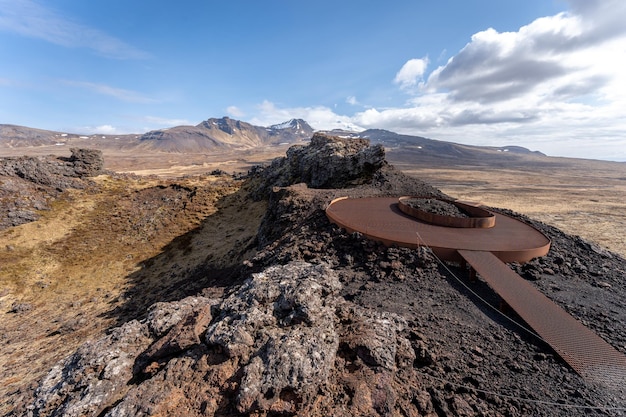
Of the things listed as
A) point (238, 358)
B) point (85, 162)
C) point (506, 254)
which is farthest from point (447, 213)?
point (85, 162)

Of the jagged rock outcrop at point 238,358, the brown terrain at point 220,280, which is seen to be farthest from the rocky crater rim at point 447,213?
the jagged rock outcrop at point 238,358

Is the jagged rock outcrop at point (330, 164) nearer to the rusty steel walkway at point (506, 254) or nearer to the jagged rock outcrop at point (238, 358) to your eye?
the rusty steel walkway at point (506, 254)

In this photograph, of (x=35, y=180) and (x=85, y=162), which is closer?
(x=35, y=180)

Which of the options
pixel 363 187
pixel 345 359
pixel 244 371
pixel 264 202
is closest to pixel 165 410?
pixel 244 371

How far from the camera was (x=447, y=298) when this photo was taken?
8.18 metres

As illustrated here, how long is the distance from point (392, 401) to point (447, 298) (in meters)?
4.45

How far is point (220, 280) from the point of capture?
14.9 meters

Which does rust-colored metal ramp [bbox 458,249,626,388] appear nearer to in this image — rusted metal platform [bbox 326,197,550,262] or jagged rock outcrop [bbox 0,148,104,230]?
rusted metal platform [bbox 326,197,550,262]

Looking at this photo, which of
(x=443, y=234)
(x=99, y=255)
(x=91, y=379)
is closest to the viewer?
(x=91, y=379)

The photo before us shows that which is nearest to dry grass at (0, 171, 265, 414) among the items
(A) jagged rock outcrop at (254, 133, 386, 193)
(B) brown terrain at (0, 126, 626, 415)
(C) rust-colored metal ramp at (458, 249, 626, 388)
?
(B) brown terrain at (0, 126, 626, 415)

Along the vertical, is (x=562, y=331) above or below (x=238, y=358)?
below

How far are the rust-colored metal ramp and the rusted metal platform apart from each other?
1444 millimetres

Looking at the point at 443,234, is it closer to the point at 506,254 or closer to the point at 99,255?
the point at 506,254

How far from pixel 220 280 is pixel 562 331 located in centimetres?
1356
